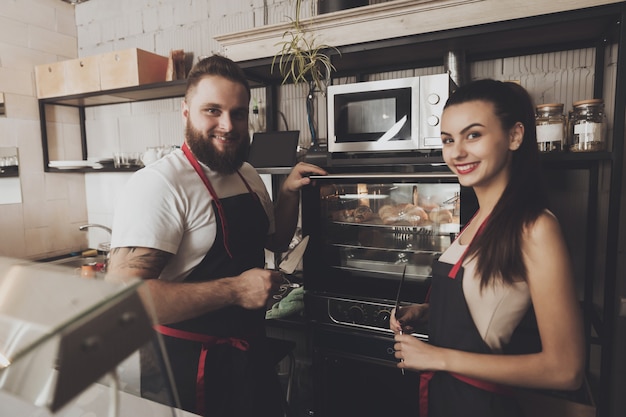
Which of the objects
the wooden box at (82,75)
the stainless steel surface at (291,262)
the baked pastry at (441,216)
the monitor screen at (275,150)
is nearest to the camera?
A: the stainless steel surface at (291,262)

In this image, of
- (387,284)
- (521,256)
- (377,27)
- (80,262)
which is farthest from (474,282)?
(80,262)

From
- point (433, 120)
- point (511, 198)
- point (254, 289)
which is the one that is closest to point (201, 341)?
point (254, 289)

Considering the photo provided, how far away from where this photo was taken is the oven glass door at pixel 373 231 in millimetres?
1814

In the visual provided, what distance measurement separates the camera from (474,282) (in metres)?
1.15

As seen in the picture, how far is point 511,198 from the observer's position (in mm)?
1154

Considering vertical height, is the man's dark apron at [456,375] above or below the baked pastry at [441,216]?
below

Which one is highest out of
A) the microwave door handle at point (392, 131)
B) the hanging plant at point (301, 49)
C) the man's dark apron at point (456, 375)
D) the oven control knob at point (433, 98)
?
the hanging plant at point (301, 49)

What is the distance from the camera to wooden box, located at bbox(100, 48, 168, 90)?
2.61 metres

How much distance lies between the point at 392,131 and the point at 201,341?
1.16m

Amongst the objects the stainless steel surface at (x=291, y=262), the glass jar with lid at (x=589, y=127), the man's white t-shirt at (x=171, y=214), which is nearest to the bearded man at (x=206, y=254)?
the man's white t-shirt at (x=171, y=214)

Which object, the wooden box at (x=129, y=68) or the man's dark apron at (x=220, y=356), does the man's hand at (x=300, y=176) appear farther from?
the wooden box at (x=129, y=68)

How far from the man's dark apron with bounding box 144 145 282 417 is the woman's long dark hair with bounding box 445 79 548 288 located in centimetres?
83

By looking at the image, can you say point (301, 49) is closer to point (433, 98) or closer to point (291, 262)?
point (433, 98)

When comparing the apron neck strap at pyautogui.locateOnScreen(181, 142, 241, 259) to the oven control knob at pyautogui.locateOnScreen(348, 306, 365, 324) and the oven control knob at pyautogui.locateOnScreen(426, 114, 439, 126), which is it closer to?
the oven control knob at pyautogui.locateOnScreen(348, 306, 365, 324)
